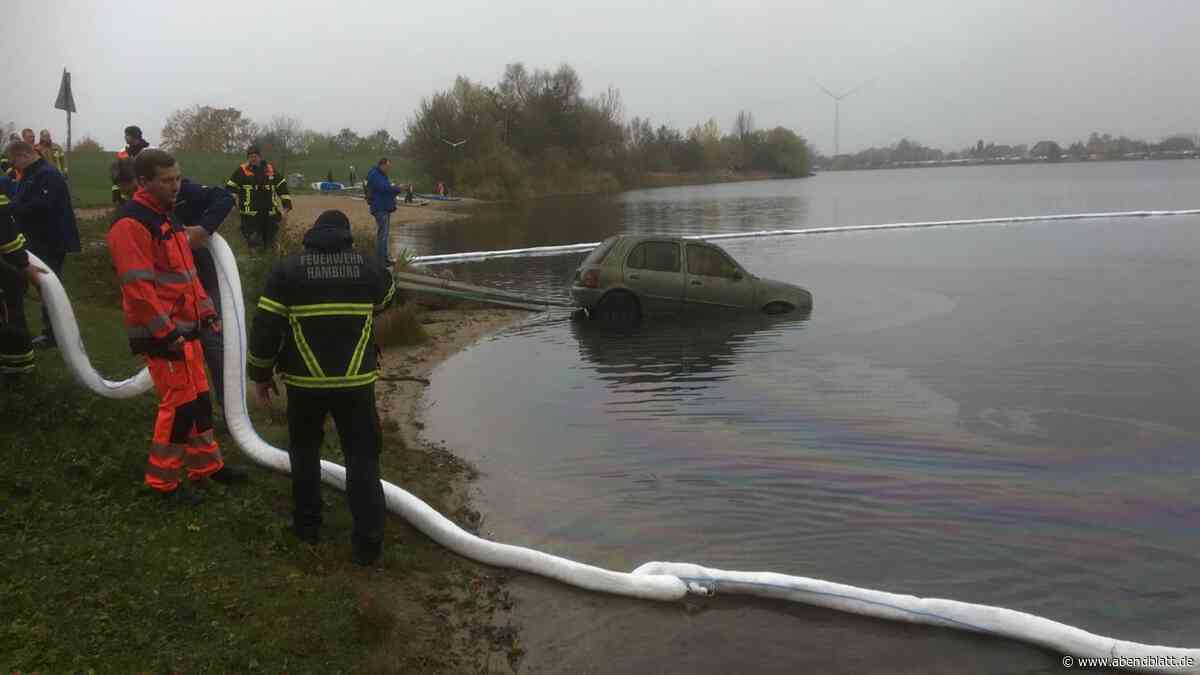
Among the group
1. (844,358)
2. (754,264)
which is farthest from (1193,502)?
(754,264)

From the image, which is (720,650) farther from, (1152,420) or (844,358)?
(844,358)

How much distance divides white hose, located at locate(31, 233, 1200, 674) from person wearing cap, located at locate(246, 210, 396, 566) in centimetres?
75

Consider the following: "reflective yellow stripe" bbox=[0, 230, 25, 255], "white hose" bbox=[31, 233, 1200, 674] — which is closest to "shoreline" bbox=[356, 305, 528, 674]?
"white hose" bbox=[31, 233, 1200, 674]

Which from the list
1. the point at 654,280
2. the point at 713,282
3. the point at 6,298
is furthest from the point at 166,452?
the point at 713,282

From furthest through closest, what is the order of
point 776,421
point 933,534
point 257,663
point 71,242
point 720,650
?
point 776,421 < point 71,242 < point 933,534 < point 720,650 < point 257,663

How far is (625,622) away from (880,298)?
50.6 feet

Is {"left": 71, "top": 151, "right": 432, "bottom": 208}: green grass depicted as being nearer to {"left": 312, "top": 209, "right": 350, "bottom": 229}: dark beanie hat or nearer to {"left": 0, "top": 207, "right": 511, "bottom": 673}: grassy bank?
{"left": 0, "top": 207, "right": 511, "bottom": 673}: grassy bank

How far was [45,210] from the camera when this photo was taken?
29.6ft

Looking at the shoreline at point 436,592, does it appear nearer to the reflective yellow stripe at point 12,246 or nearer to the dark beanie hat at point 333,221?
the dark beanie hat at point 333,221

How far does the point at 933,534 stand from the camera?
269 inches

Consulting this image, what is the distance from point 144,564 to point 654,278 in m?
11.3

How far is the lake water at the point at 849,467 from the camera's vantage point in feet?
18.0

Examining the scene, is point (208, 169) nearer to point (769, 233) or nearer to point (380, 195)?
point (769, 233)

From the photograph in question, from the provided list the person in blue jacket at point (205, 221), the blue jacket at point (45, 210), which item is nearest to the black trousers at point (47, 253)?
the blue jacket at point (45, 210)
